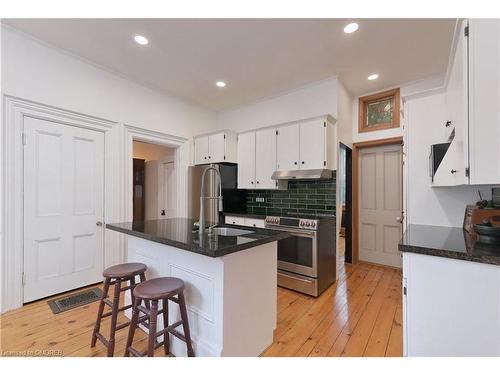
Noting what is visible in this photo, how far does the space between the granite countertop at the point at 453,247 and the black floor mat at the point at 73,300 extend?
126 inches

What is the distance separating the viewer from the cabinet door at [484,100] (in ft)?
3.89

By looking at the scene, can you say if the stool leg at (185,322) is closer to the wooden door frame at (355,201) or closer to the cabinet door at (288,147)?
the cabinet door at (288,147)

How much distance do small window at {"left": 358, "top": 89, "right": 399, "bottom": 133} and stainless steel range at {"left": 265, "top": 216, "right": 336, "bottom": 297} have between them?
188cm

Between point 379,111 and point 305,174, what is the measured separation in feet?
6.13

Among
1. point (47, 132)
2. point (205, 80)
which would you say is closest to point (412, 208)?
point (205, 80)

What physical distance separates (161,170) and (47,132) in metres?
2.03

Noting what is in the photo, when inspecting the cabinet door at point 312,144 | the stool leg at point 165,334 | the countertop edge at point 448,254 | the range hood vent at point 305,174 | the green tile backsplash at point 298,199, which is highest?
the cabinet door at point 312,144

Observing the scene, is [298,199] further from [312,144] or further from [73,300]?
[73,300]

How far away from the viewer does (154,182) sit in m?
4.77

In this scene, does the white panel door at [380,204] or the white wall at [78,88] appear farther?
the white panel door at [380,204]

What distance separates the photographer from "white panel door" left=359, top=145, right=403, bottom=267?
3725 millimetres

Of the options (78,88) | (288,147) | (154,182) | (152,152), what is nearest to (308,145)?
(288,147)

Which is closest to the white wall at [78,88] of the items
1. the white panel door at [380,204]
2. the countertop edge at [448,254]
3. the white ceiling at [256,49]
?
the white ceiling at [256,49]

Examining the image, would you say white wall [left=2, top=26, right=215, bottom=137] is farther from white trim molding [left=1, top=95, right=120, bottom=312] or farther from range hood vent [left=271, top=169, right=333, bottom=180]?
range hood vent [left=271, top=169, right=333, bottom=180]
